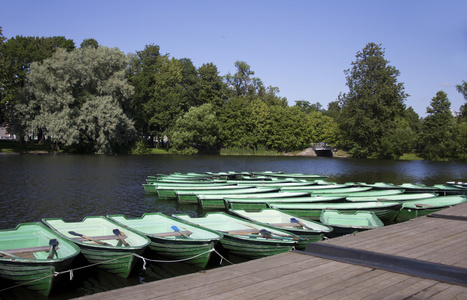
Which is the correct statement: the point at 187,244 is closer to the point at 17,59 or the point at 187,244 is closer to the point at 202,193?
the point at 202,193

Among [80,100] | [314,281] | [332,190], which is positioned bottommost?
[332,190]

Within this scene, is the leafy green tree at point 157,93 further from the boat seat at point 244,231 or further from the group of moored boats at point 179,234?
the boat seat at point 244,231

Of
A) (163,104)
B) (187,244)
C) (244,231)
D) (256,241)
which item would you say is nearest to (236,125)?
(163,104)

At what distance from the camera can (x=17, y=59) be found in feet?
207

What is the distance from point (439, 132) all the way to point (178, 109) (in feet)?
164

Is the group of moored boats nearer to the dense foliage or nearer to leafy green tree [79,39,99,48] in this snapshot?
the dense foliage

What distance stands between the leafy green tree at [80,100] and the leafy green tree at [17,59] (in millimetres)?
3896

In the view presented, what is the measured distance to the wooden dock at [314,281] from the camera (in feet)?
17.5

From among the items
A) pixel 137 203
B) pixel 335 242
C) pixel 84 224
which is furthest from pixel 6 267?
pixel 137 203

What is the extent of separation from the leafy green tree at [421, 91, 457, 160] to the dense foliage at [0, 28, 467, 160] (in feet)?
0.63

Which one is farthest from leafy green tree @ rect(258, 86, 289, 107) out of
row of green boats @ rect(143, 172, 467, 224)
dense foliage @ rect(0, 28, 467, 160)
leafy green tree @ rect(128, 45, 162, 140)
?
row of green boats @ rect(143, 172, 467, 224)

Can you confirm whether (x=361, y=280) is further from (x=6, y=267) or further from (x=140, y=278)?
(x=6, y=267)

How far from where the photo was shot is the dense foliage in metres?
55.8

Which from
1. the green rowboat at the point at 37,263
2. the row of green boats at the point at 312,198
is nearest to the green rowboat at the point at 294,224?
the row of green boats at the point at 312,198
